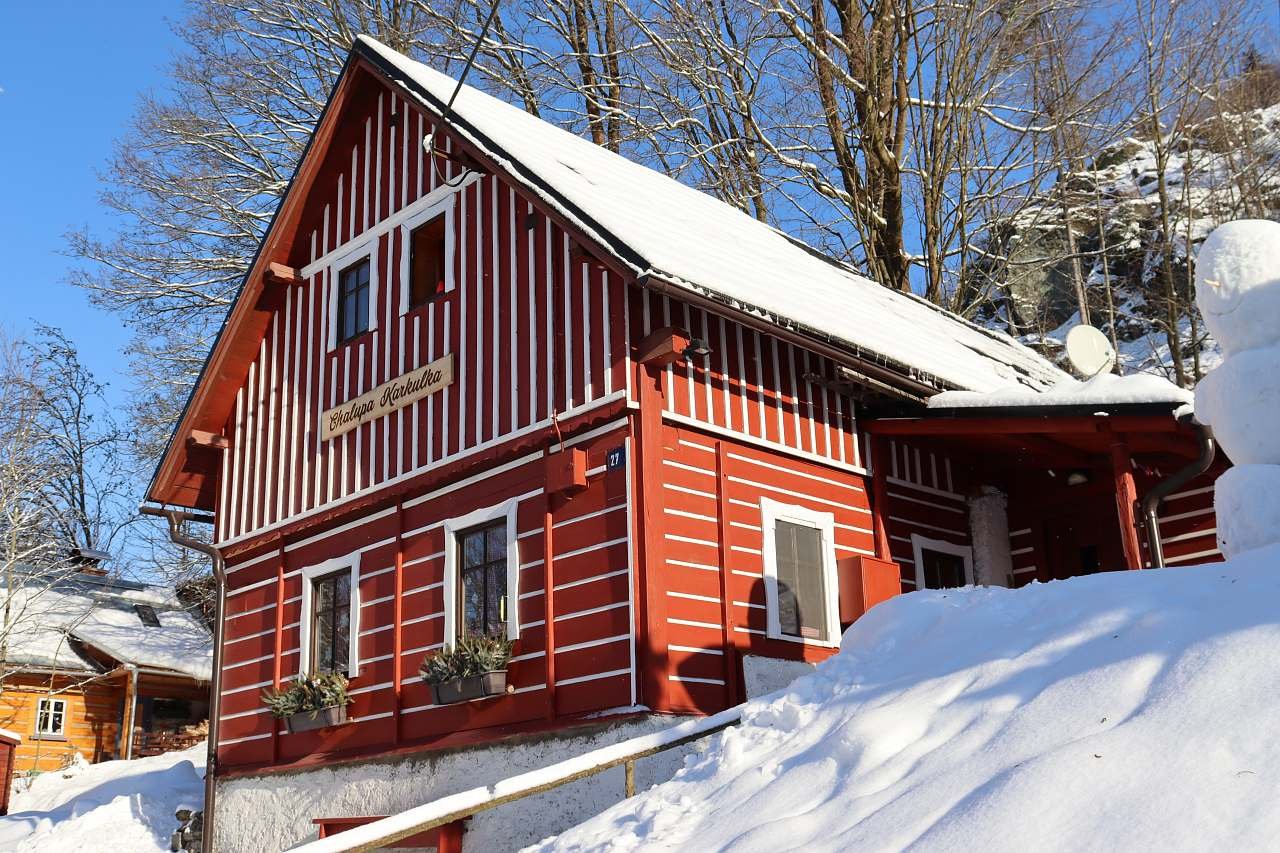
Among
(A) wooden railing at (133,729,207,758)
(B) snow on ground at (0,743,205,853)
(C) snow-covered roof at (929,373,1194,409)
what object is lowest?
(B) snow on ground at (0,743,205,853)

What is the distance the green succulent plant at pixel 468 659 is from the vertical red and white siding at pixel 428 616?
6.8 inches

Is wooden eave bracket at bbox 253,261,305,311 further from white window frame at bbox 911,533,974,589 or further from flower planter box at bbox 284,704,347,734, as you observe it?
white window frame at bbox 911,533,974,589

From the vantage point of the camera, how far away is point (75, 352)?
118 ft

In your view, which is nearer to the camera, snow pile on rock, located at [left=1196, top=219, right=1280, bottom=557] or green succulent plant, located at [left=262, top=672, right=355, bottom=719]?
snow pile on rock, located at [left=1196, top=219, right=1280, bottom=557]

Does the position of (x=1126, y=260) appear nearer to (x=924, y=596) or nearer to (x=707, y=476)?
(x=707, y=476)

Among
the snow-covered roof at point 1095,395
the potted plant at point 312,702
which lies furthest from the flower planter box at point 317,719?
the snow-covered roof at point 1095,395

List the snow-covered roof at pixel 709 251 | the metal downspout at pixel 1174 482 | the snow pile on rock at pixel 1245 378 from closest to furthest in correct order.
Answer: the snow pile on rock at pixel 1245 378, the snow-covered roof at pixel 709 251, the metal downspout at pixel 1174 482

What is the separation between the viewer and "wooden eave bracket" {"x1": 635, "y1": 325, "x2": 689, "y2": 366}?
10.6 m

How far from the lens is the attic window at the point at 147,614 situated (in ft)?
104

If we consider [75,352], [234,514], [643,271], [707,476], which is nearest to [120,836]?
[234,514]

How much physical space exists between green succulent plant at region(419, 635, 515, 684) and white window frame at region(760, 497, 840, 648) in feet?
7.54

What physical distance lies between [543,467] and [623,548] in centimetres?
132

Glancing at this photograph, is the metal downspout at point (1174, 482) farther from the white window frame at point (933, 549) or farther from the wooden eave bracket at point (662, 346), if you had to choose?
the wooden eave bracket at point (662, 346)

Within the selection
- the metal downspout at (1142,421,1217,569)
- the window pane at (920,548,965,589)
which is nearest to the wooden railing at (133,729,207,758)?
the window pane at (920,548,965,589)
